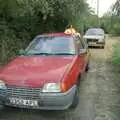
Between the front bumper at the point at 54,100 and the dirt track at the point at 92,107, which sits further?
the dirt track at the point at 92,107

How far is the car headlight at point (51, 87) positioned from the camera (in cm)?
582

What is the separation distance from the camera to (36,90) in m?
5.83

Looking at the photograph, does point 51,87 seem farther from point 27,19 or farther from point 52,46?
point 27,19

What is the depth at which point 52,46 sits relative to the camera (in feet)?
26.1

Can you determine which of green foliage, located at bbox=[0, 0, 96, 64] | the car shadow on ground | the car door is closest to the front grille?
the car shadow on ground

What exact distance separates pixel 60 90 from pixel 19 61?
6.10 feet

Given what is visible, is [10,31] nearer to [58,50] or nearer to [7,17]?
[7,17]

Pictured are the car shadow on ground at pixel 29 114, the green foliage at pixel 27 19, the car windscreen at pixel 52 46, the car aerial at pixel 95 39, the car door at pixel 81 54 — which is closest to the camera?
the car shadow on ground at pixel 29 114

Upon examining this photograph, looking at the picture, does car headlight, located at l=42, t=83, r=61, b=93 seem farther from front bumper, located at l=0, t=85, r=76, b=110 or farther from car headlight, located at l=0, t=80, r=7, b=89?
car headlight, located at l=0, t=80, r=7, b=89

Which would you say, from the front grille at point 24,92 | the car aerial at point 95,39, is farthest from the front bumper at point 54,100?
the car aerial at point 95,39

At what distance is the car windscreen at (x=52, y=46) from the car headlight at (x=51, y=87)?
1985mm

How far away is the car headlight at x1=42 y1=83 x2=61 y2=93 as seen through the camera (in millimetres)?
5820

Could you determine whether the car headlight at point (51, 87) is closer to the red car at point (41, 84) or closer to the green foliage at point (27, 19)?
the red car at point (41, 84)

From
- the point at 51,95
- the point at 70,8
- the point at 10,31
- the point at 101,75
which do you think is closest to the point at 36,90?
the point at 51,95
